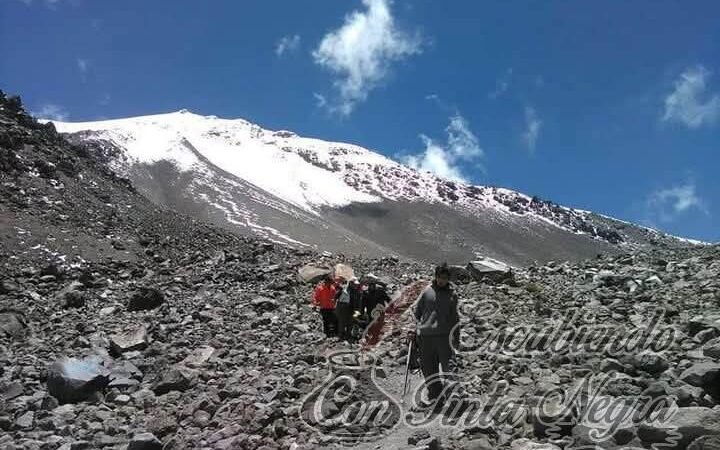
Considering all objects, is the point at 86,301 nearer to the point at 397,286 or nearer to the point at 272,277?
the point at 272,277

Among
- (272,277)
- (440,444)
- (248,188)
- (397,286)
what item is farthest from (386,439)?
(248,188)

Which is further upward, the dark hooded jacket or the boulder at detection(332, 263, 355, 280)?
the boulder at detection(332, 263, 355, 280)

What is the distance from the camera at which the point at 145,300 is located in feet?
64.9

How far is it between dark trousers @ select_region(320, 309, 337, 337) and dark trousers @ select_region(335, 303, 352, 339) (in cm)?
29

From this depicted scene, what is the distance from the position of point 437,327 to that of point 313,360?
3.83 m

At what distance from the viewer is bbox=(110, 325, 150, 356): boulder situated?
47.4 feet

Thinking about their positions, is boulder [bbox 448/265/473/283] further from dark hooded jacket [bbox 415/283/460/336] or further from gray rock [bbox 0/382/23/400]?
gray rock [bbox 0/382/23/400]

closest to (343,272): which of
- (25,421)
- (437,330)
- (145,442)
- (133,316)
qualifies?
(133,316)

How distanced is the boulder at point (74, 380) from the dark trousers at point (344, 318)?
568cm

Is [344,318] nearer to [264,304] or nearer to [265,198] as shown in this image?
[264,304]

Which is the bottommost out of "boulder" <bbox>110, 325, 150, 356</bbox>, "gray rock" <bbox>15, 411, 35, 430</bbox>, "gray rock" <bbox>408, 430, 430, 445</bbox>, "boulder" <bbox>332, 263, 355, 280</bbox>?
"gray rock" <bbox>15, 411, 35, 430</bbox>

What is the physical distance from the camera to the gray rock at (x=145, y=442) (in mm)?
8508

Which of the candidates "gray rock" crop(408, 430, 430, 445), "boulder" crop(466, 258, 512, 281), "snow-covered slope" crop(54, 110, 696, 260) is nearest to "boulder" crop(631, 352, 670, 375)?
"gray rock" crop(408, 430, 430, 445)

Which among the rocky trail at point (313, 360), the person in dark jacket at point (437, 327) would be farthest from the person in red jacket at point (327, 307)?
the person in dark jacket at point (437, 327)
